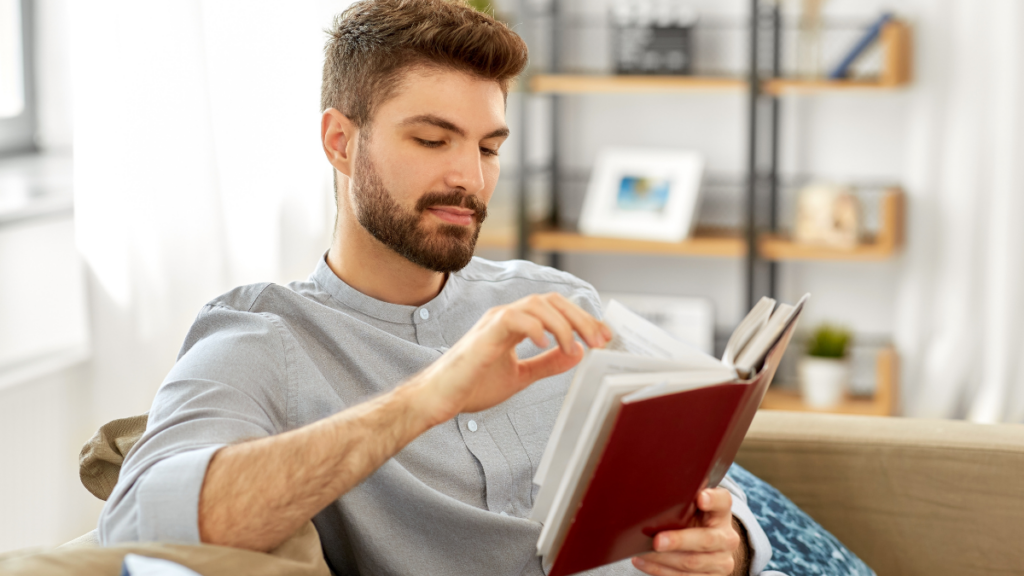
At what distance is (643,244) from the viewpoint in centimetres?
308

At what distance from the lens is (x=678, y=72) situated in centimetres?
309

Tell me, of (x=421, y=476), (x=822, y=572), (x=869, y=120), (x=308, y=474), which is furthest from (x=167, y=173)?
(x=869, y=120)

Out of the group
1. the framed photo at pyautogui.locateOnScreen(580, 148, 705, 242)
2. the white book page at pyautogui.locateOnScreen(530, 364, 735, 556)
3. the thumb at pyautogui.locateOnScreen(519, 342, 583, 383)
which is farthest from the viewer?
the framed photo at pyautogui.locateOnScreen(580, 148, 705, 242)

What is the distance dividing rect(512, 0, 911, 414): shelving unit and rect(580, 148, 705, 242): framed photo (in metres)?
0.05

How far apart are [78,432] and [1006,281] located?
241 centimetres

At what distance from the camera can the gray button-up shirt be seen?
1070mm

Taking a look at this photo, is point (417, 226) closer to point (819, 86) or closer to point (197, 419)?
point (197, 419)

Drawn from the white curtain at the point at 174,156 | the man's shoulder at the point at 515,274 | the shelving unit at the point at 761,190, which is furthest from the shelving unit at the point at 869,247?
the man's shoulder at the point at 515,274

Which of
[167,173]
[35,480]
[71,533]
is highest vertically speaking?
[167,173]

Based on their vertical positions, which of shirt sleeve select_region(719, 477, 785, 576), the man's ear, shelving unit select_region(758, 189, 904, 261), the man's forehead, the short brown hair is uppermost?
the short brown hair

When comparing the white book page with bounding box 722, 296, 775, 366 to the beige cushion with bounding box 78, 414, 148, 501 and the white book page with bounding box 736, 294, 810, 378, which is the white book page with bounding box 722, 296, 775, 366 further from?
the beige cushion with bounding box 78, 414, 148, 501

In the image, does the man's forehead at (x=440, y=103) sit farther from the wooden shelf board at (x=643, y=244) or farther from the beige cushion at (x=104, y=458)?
the wooden shelf board at (x=643, y=244)

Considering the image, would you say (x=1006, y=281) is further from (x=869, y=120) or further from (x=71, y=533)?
(x=71, y=533)

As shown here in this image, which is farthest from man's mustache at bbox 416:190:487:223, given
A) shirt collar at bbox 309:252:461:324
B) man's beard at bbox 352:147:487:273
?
shirt collar at bbox 309:252:461:324
